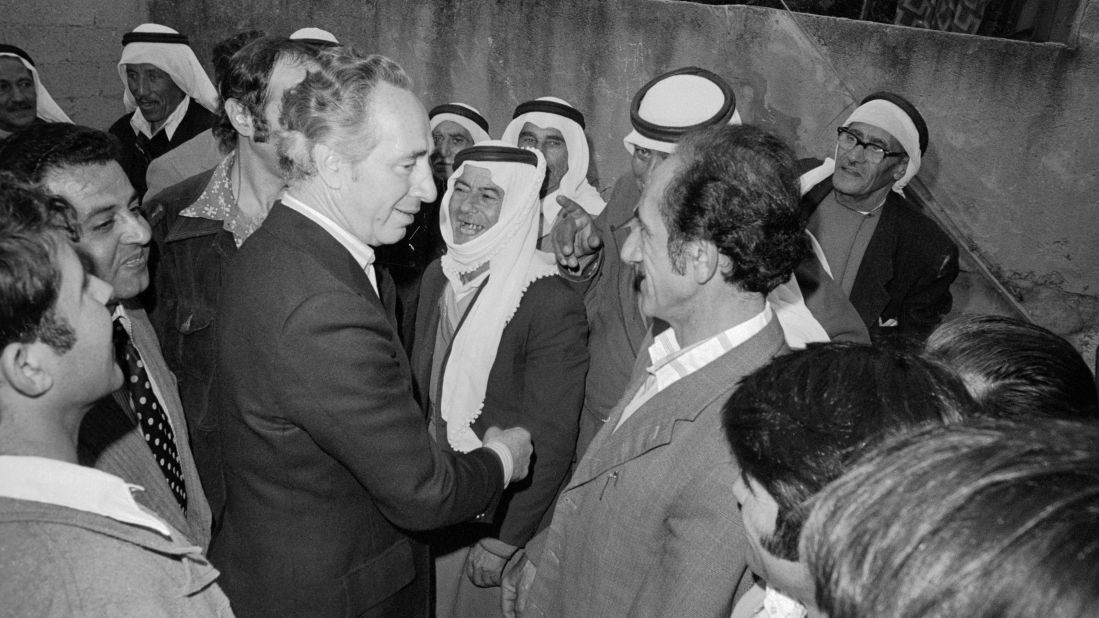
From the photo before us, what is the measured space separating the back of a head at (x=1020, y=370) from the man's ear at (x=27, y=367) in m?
1.67

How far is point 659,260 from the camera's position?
182 centimetres

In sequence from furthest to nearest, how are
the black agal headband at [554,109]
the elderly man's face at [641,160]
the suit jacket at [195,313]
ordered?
the black agal headband at [554,109]
the elderly man's face at [641,160]
the suit jacket at [195,313]

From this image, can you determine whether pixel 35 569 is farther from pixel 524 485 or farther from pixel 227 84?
pixel 227 84

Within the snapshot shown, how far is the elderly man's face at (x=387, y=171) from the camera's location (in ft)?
5.90

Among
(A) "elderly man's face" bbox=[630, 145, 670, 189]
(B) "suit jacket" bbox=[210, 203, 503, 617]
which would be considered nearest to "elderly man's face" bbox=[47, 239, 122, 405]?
(B) "suit jacket" bbox=[210, 203, 503, 617]

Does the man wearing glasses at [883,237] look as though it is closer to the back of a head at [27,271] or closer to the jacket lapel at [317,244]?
the jacket lapel at [317,244]

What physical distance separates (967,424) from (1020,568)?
→ 8.3 inches

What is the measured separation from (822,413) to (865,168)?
3064 mm

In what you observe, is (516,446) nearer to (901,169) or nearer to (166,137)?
(901,169)

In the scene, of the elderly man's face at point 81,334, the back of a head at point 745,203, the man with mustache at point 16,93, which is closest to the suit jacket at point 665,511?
the back of a head at point 745,203

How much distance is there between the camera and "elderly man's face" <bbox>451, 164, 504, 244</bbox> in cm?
321

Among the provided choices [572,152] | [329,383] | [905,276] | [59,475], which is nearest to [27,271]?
[59,475]

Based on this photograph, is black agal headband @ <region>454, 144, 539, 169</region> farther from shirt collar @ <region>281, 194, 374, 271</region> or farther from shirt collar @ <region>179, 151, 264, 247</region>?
shirt collar @ <region>281, 194, 374, 271</region>

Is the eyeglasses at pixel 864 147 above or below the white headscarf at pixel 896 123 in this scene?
below
